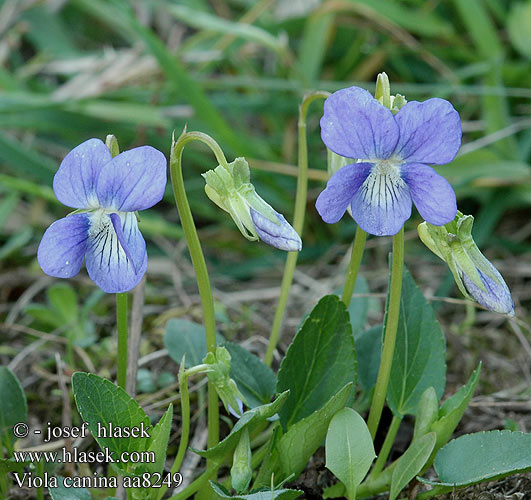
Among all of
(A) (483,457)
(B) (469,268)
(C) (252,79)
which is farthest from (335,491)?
(C) (252,79)

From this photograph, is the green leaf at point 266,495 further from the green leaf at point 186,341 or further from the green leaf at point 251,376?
the green leaf at point 186,341

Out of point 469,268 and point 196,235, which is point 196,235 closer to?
point 196,235

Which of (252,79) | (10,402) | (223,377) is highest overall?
(252,79)

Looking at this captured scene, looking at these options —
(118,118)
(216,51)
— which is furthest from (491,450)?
(216,51)

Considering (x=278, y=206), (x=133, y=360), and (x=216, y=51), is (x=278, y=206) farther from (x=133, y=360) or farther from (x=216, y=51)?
(x=133, y=360)

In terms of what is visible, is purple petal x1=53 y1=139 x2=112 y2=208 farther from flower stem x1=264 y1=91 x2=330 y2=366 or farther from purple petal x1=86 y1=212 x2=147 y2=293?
flower stem x1=264 y1=91 x2=330 y2=366

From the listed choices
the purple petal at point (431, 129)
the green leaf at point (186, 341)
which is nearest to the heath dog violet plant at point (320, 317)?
the purple petal at point (431, 129)
